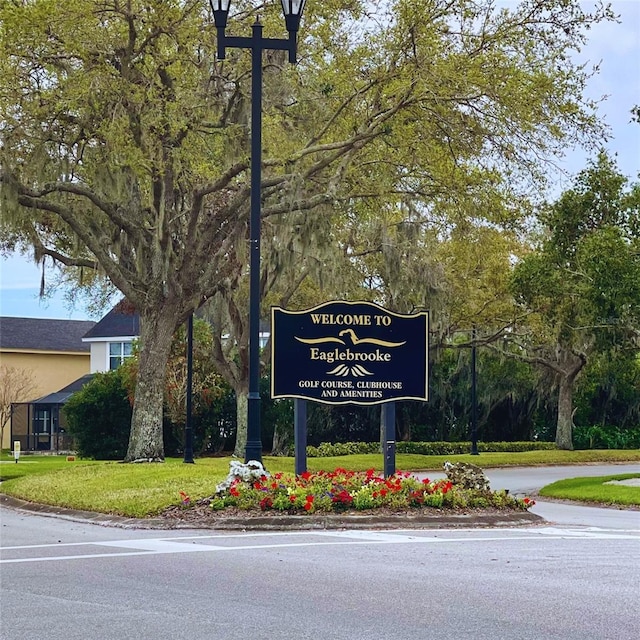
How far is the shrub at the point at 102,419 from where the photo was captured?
4306 cm

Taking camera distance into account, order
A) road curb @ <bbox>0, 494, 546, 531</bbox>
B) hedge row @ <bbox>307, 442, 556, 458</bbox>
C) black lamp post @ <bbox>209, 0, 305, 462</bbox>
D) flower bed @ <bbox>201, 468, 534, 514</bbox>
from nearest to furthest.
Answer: road curb @ <bbox>0, 494, 546, 531</bbox> < flower bed @ <bbox>201, 468, 534, 514</bbox> < black lamp post @ <bbox>209, 0, 305, 462</bbox> < hedge row @ <bbox>307, 442, 556, 458</bbox>

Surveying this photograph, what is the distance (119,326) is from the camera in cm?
5803

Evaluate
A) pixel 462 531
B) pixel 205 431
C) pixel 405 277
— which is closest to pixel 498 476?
pixel 405 277

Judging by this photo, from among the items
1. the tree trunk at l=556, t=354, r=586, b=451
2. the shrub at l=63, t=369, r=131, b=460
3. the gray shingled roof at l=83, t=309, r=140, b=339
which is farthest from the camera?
the gray shingled roof at l=83, t=309, r=140, b=339

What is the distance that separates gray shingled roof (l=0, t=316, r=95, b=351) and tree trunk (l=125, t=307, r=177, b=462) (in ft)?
105

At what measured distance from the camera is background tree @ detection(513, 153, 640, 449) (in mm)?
24891

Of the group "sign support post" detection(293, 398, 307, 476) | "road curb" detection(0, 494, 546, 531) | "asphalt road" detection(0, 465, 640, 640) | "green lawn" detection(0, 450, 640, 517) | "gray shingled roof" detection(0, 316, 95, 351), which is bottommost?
"asphalt road" detection(0, 465, 640, 640)

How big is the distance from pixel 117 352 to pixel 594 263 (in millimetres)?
37024

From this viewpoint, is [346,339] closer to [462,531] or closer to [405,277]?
[462,531]

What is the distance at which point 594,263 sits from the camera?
81.8 ft

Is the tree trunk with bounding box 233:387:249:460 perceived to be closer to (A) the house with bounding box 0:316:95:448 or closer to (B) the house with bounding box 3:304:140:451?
(B) the house with bounding box 3:304:140:451

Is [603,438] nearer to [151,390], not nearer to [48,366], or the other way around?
[48,366]

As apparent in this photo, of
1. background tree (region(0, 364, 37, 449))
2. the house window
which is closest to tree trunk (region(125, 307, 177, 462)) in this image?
background tree (region(0, 364, 37, 449))

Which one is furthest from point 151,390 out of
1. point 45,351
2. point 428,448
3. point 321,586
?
point 45,351
